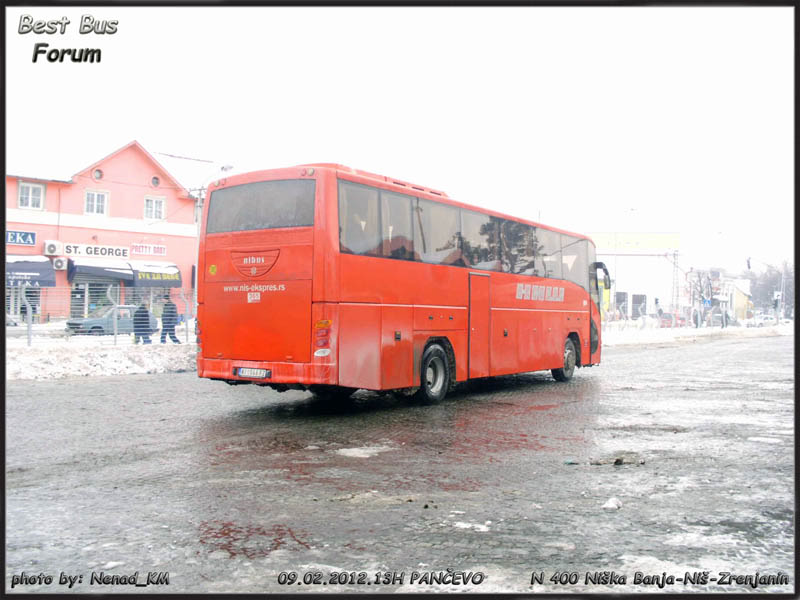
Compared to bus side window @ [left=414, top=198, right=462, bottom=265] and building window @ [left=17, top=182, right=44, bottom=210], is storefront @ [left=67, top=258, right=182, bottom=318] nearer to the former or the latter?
building window @ [left=17, top=182, right=44, bottom=210]

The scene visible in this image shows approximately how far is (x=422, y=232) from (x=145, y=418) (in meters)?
5.00

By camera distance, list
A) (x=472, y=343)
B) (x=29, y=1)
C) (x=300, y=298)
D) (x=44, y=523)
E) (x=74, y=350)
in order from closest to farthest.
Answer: (x=29, y=1), (x=44, y=523), (x=300, y=298), (x=472, y=343), (x=74, y=350)

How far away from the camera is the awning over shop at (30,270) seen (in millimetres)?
37500

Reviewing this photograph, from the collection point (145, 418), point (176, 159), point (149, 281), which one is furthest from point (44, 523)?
point (176, 159)

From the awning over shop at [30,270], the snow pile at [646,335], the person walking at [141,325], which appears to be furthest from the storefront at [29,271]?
the snow pile at [646,335]

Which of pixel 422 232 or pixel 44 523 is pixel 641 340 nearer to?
pixel 422 232

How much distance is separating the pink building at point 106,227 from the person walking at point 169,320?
13765 millimetres

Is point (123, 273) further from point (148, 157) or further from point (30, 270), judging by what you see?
point (148, 157)

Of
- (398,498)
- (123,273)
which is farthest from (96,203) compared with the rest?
(398,498)

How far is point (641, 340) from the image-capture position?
43094 millimetres

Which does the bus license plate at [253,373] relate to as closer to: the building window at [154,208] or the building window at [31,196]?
the building window at [31,196]

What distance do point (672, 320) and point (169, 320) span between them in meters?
40.7

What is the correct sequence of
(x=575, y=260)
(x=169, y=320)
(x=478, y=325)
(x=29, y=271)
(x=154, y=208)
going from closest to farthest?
(x=478, y=325)
(x=575, y=260)
(x=169, y=320)
(x=29, y=271)
(x=154, y=208)

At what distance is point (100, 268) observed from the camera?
135ft
